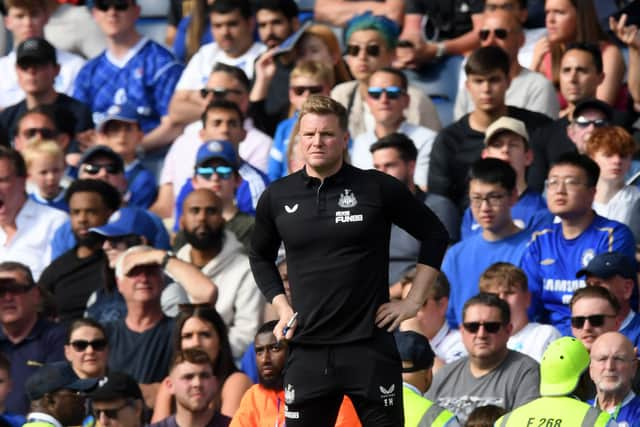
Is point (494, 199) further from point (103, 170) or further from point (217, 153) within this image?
point (103, 170)

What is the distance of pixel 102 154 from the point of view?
1374 cm

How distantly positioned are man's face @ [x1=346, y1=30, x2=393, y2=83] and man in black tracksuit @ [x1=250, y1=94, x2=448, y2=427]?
6.69 metres

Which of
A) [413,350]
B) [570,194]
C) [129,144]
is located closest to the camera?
[413,350]

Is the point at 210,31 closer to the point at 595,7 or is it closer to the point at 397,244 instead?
the point at 595,7

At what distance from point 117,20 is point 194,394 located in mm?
6111

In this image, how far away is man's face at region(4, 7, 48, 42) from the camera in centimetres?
1591

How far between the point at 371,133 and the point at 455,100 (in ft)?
5.91

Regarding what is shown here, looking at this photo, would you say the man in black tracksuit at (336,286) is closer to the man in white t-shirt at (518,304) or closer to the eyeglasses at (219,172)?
the man in white t-shirt at (518,304)

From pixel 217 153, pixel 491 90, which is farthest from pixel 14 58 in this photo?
pixel 491 90

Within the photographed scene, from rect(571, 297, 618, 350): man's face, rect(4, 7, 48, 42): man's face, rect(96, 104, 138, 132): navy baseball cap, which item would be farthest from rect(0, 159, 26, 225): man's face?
rect(571, 297, 618, 350): man's face

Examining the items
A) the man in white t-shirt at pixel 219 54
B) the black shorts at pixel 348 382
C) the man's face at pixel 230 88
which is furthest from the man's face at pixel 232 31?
the black shorts at pixel 348 382

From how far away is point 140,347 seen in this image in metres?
11.4

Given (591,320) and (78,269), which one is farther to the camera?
(78,269)

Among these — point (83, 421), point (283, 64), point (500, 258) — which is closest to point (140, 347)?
point (83, 421)
